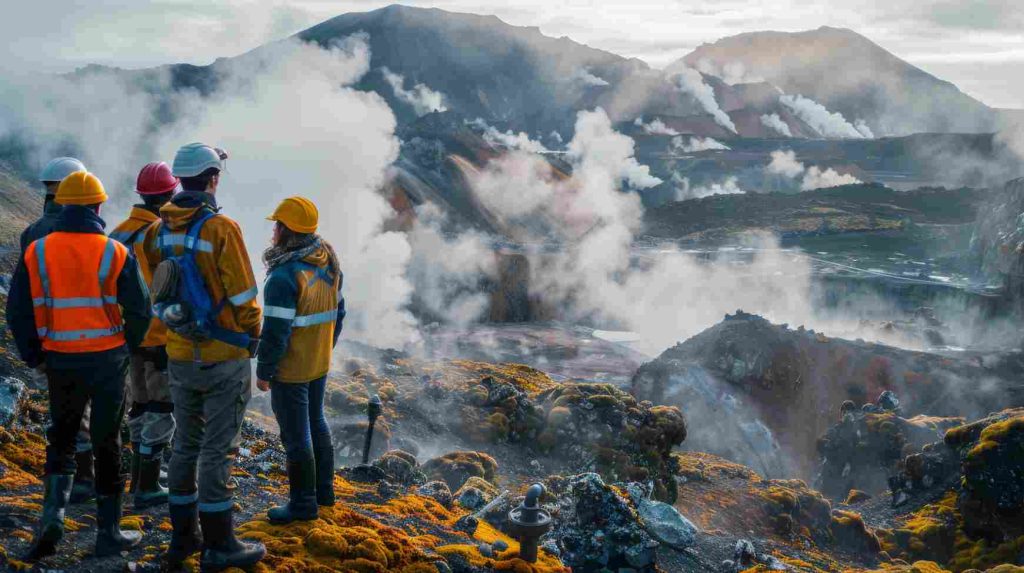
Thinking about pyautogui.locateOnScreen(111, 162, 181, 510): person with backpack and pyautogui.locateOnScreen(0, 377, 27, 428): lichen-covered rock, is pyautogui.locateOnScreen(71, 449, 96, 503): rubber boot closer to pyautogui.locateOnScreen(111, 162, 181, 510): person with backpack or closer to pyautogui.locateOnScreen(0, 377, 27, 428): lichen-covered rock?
pyautogui.locateOnScreen(111, 162, 181, 510): person with backpack

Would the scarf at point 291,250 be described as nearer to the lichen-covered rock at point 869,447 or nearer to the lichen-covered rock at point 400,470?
the lichen-covered rock at point 400,470

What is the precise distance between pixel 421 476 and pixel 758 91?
203326mm

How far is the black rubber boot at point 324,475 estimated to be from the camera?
19.4 feet

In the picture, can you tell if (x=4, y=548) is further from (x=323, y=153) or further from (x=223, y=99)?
(x=223, y=99)

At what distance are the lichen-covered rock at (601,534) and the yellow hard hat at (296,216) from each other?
421cm

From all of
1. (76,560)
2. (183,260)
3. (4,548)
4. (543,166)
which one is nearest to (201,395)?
(183,260)

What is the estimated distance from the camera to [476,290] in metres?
61.7

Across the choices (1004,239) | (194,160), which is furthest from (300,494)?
(1004,239)

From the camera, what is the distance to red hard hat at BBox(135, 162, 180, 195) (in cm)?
547

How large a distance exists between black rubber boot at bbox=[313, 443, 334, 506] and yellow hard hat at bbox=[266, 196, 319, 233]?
1911 millimetres

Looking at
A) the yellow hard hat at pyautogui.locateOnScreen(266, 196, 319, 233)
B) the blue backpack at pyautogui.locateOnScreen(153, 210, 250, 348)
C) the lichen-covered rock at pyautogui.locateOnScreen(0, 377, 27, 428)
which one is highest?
the yellow hard hat at pyautogui.locateOnScreen(266, 196, 319, 233)

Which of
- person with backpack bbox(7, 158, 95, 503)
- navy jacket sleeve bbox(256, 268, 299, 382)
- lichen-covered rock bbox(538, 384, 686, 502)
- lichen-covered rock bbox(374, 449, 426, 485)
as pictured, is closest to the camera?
navy jacket sleeve bbox(256, 268, 299, 382)

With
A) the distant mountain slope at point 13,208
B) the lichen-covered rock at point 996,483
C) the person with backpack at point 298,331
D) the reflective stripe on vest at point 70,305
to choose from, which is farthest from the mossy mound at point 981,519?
the distant mountain slope at point 13,208

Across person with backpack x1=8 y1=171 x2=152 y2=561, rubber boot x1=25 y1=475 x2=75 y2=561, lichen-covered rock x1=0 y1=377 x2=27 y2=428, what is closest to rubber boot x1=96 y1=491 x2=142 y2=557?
person with backpack x1=8 y1=171 x2=152 y2=561
